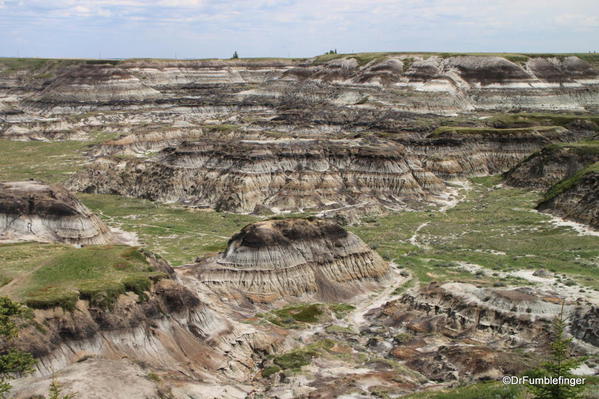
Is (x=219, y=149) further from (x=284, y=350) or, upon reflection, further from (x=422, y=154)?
(x=284, y=350)

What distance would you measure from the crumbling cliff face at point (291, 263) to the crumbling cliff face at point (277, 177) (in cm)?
3056

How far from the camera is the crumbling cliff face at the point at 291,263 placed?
4825cm

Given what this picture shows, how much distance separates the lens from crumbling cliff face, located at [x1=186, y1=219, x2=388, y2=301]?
158 ft

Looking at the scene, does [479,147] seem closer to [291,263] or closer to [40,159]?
[291,263]

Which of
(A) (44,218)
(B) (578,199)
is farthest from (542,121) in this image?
(A) (44,218)

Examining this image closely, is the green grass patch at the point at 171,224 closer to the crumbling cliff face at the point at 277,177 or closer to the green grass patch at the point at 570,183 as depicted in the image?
the crumbling cliff face at the point at 277,177

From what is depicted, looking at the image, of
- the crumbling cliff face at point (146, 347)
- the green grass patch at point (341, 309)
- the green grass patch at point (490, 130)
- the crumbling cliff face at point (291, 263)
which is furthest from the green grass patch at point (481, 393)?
the green grass patch at point (490, 130)

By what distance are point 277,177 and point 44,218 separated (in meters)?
36.2

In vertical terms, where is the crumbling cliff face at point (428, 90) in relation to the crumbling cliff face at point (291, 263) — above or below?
above

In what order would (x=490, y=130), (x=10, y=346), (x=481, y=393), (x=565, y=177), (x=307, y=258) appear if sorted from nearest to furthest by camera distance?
(x=481, y=393)
(x=10, y=346)
(x=307, y=258)
(x=565, y=177)
(x=490, y=130)

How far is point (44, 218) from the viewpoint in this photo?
61094 mm

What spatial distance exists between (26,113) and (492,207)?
14819cm


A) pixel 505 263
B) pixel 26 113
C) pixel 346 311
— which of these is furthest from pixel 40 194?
pixel 26 113

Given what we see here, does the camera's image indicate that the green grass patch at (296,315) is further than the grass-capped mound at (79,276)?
Yes
